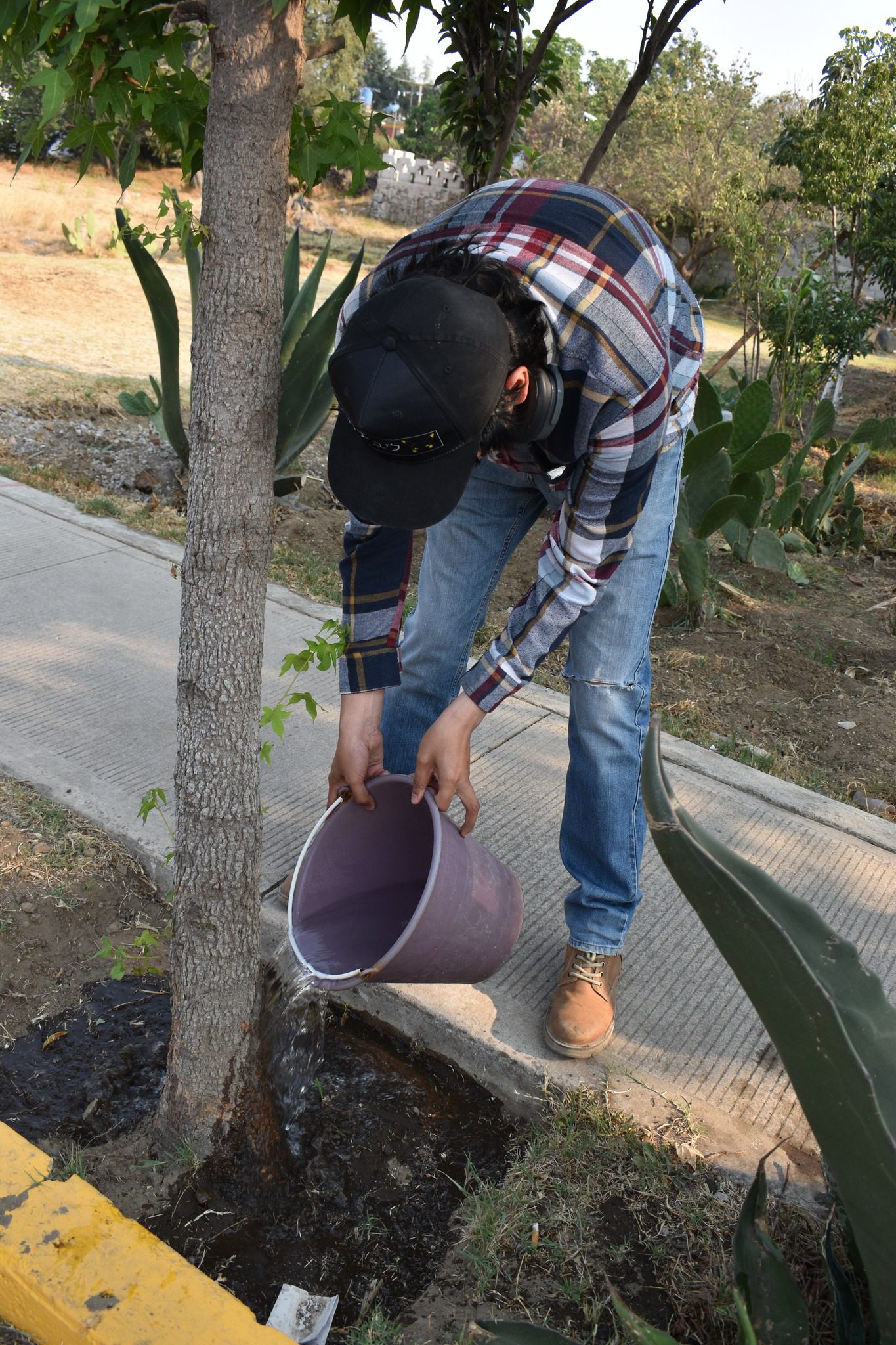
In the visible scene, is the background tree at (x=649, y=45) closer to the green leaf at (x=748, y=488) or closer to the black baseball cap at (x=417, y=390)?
the green leaf at (x=748, y=488)

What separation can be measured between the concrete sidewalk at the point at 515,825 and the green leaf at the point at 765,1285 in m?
0.52

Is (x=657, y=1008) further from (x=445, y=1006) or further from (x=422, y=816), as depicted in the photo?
(x=422, y=816)

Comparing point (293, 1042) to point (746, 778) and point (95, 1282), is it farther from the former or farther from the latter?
point (746, 778)

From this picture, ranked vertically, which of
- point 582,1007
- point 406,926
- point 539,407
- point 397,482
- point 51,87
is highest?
point 51,87

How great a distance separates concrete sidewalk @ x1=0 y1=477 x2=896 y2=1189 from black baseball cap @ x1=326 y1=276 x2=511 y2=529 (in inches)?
43.8

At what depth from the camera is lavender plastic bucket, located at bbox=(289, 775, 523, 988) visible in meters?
1.69

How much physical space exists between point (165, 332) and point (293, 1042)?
3299mm

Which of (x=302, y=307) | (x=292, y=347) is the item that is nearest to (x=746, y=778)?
(x=292, y=347)

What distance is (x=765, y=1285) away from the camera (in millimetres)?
1314

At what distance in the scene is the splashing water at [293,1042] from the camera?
1965 mm

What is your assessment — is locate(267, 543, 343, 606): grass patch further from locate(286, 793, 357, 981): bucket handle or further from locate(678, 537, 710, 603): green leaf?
locate(286, 793, 357, 981): bucket handle

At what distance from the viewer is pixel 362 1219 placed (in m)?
1.80

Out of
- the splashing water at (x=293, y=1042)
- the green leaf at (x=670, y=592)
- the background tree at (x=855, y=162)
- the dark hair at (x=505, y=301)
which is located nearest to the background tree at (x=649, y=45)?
the green leaf at (x=670, y=592)

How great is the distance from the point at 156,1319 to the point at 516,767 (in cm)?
181
